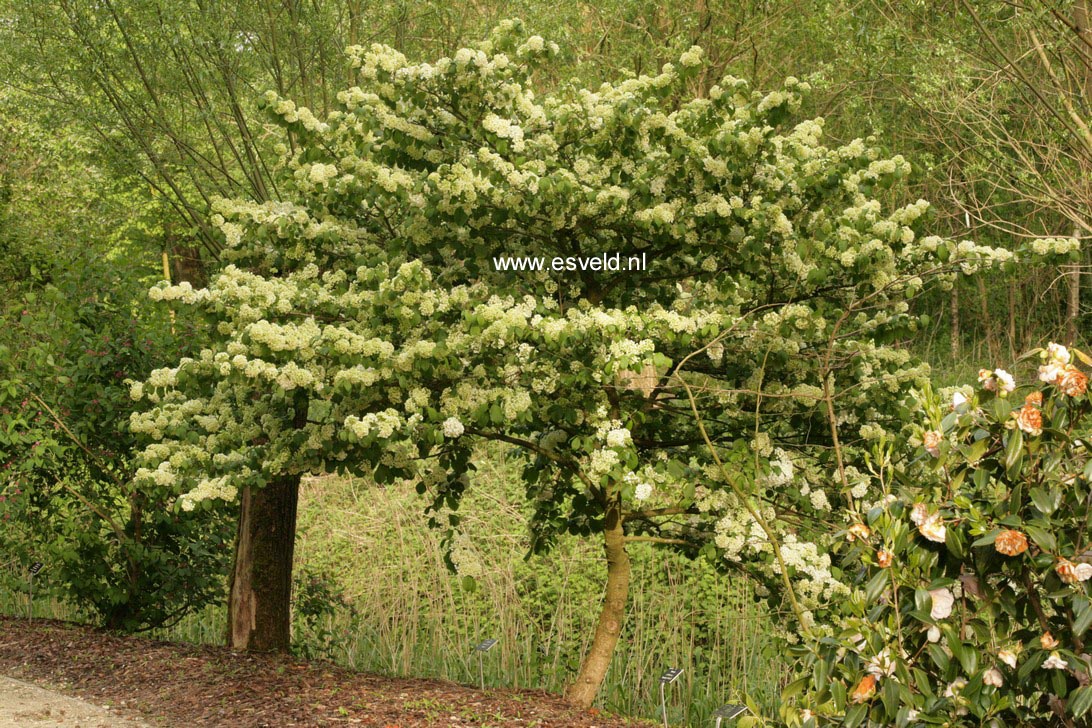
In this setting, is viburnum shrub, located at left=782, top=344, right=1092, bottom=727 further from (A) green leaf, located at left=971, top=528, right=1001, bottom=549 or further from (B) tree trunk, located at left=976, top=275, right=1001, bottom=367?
(B) tree trunk, located at left=976, top=275, right=1001, bottom=367

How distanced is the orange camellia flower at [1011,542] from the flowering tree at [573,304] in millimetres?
1687

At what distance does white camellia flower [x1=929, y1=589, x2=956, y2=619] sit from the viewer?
2.59 metres

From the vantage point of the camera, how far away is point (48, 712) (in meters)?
5.32

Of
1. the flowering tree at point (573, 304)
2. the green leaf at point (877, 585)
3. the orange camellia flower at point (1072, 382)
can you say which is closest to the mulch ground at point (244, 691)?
the flowering tree at point (573, 304)

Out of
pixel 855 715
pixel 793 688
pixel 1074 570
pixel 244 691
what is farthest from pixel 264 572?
pixel 1074 570

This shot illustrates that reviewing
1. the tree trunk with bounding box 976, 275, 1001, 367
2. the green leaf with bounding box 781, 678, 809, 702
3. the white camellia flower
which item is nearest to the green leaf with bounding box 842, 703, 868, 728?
the green leaf with bounding box 781, 678, 809, 702

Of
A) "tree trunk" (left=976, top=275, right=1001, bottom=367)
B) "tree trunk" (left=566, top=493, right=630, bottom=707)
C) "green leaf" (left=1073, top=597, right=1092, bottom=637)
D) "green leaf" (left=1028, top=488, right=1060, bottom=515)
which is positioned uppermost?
"tree trunk" (left=976, top=275, right=1001, bottom=367)

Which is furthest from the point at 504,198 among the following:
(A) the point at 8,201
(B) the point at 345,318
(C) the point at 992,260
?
(A) the point at 8,201

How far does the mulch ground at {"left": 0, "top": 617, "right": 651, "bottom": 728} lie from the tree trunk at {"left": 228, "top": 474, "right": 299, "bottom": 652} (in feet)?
0.64

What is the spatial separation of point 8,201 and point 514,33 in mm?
7767

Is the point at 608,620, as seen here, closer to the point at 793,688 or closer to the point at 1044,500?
the point at 793,688

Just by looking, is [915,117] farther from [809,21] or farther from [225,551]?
[225,551]

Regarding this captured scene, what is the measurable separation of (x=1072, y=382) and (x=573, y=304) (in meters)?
2.95

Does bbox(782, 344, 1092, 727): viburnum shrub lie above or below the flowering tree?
below
